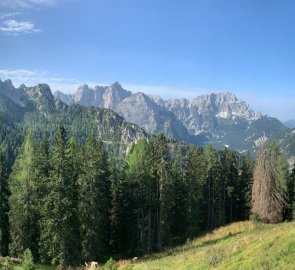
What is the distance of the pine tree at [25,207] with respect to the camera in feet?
173

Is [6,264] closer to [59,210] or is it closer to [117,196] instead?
Result: [59,210]

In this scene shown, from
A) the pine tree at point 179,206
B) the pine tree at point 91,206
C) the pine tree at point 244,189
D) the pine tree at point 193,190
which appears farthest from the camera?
the pine tree at point 244,189

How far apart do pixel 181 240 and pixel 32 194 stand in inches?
1028

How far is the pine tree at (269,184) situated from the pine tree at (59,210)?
119ft

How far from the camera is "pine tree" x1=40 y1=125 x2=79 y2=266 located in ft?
157

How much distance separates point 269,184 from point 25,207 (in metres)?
41.6

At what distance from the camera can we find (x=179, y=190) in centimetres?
7319

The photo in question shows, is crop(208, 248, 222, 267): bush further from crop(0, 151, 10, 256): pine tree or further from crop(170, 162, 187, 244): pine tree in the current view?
crop(170, 162, 187, 244): pine tree

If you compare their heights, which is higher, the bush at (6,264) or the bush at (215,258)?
the bush at (6,264)

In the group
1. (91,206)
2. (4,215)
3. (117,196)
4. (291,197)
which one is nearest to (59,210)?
(91,206)

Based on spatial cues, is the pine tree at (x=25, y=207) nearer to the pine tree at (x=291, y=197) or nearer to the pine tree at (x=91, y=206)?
the pine tree at (x=91, y=206)

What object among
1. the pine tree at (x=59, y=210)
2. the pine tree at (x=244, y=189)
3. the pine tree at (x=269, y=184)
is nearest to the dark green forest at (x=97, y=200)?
the pine tree at (x=59, y=210)

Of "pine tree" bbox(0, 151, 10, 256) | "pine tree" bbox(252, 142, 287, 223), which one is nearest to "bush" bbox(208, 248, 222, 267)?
"pine tree" bbox(0, 151, 10, 256)

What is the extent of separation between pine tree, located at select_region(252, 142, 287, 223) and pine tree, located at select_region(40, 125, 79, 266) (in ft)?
119
